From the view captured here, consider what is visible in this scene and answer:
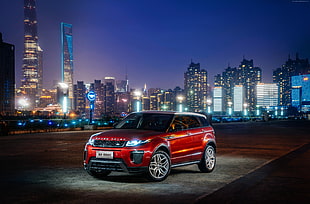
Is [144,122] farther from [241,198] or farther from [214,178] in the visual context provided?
[241,198]

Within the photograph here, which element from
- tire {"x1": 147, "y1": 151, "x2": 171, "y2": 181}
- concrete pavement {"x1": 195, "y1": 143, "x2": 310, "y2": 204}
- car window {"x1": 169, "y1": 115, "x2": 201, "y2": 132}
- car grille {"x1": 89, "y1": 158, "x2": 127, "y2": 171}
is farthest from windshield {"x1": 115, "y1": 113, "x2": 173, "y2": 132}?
concrete pavement {"x1": 195, "y1": 143, "x2": 310, "y2": 204}

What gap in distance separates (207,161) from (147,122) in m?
2.07

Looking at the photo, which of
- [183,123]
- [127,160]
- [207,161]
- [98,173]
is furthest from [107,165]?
[207,161]

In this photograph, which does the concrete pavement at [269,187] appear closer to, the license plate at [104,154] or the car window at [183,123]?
the car window at [183,123]

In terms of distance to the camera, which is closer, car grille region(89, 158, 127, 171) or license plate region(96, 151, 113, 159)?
car grille region(89, 158, 127, 171)

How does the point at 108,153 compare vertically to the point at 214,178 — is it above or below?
above

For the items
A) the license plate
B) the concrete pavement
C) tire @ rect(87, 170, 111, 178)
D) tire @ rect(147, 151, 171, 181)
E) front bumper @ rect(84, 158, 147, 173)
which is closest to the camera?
the concrete pavement

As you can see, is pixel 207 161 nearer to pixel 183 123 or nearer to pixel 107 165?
pixel 183 123

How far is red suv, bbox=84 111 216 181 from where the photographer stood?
29.3 ft

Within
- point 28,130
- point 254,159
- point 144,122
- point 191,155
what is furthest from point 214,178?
point 28,130

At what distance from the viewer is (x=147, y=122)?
416 inches

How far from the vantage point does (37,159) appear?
1400 centimetres

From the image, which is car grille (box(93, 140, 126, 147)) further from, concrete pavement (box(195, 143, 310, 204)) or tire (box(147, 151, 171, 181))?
concrete pavement (box(195, 143, 310, 204))

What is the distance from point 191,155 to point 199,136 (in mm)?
660
